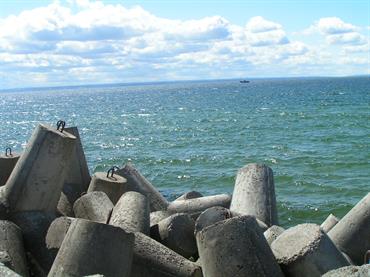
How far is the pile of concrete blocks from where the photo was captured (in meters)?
5.86

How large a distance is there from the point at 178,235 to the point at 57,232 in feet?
4.62

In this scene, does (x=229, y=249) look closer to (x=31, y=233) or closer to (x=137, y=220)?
(x=137, y=220)

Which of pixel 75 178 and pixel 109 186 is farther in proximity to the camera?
pixel 75 178

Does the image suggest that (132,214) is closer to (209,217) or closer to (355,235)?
(209,217)

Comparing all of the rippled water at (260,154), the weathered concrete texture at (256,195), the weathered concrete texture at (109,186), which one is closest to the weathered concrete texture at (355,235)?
the weathered concrete texture at (256,195)

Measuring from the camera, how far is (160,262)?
260 inches

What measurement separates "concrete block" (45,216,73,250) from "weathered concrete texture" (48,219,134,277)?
1029 millimetres

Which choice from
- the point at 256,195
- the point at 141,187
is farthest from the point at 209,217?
the point at 141,187

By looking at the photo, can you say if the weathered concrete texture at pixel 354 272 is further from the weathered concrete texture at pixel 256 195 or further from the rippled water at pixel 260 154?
the rippled water at pixel 260 154

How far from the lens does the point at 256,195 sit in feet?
31.9

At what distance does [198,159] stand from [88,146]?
24.8 feet

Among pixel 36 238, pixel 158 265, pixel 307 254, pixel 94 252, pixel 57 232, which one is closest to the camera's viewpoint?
pixel 94 252

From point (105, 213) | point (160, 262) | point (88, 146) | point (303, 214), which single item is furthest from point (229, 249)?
point (88, 146)

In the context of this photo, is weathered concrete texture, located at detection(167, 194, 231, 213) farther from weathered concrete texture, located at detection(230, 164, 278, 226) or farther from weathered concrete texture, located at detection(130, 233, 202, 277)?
weathered concrete texture, located at detection(130, 233, 202, 277)
